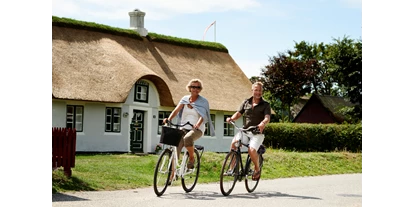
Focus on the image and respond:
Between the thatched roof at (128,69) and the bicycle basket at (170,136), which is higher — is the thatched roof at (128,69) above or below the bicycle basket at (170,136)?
above

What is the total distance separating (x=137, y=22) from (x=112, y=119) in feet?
24.8

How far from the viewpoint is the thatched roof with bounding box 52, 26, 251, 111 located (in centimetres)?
2683

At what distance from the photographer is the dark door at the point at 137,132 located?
1134 inches

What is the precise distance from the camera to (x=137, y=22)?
3366 cm

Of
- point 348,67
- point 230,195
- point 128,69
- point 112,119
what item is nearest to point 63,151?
point 230,195

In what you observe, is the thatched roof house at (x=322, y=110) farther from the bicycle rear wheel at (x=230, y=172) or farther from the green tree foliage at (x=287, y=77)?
the bicycle rear wheel at (x=230, y=172)

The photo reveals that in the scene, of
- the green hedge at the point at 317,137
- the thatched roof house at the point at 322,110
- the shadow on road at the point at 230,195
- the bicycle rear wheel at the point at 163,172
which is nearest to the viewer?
the bicycle rear wheel at the point at 163,172

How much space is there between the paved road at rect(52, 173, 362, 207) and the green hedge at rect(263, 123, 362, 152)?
19772 millimetres

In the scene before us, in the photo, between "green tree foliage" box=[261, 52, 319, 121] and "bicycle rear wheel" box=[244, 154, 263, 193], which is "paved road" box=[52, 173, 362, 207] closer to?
"bicycle rear wheel" box=[244, 154, 263, 193]

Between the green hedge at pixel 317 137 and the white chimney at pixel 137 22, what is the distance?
904cm

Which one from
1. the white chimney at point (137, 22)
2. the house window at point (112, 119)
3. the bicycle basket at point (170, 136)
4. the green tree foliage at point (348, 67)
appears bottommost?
the bicycle basket at point (170, 136)

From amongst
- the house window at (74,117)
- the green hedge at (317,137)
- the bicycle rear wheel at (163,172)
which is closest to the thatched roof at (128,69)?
the house window at (74,117)
